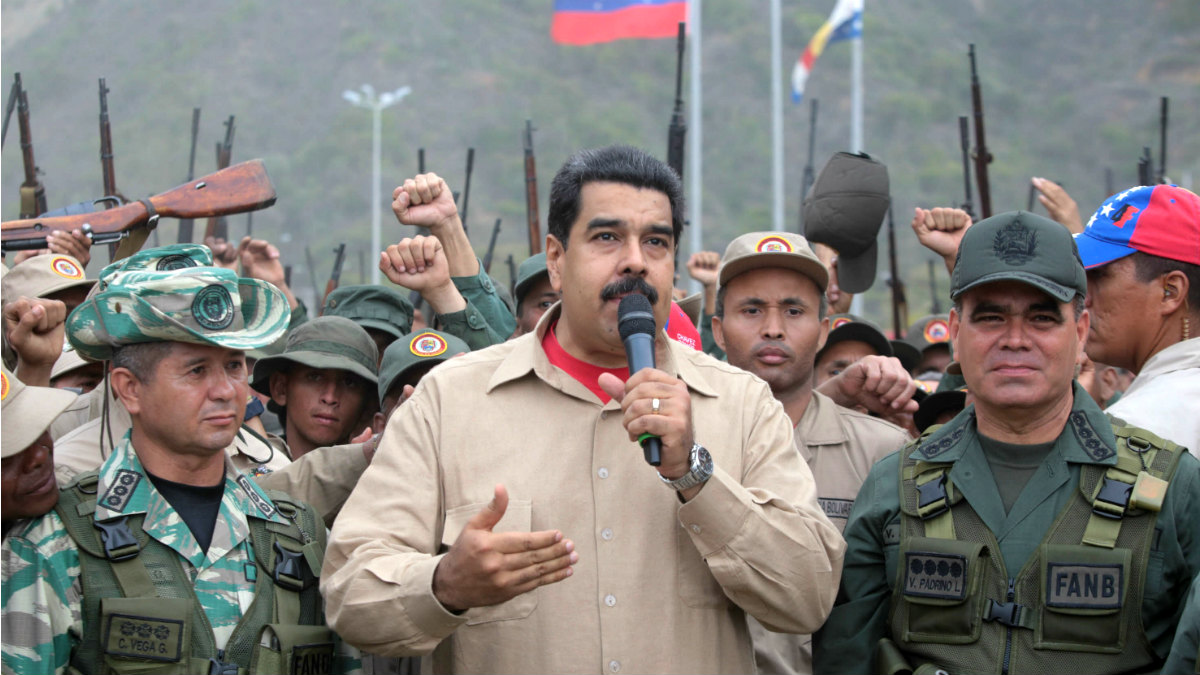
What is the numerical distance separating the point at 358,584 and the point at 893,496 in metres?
1.66

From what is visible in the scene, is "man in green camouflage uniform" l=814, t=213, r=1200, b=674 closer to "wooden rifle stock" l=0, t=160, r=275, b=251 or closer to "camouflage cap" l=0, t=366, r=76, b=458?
"camouflage cap" l=0, t=366, r=76, b=458

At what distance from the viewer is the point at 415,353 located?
582cm

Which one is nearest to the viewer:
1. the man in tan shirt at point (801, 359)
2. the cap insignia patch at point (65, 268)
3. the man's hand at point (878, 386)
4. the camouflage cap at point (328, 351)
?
the man in tan shirt at point (801, 359)

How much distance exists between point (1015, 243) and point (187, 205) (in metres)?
4.29

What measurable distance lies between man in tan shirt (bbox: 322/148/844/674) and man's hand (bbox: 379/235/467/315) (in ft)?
5.70

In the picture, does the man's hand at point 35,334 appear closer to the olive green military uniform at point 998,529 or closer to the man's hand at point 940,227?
the olive green military uniform at point 998,529

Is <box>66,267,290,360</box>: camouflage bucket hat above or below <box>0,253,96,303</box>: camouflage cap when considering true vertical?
below

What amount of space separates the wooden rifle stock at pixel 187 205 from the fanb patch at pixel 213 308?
2.73 meters

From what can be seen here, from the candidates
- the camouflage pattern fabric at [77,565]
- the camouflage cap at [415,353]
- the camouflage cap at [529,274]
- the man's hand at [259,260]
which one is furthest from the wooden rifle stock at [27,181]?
the camouflage pattern fabric at [77,565]

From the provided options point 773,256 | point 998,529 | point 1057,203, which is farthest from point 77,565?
point 1057,203

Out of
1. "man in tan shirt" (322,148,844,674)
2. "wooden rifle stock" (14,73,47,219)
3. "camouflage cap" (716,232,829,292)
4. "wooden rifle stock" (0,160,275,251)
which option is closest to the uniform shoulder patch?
"man in tan shirt" (322,148,844,674)

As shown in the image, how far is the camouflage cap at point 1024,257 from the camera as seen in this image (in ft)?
13.5

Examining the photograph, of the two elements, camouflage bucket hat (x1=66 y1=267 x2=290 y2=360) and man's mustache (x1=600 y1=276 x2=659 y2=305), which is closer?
man's mustache (x1=600 y1=276 x2=659 y2=305)

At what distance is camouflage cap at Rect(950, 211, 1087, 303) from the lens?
4121 mm
